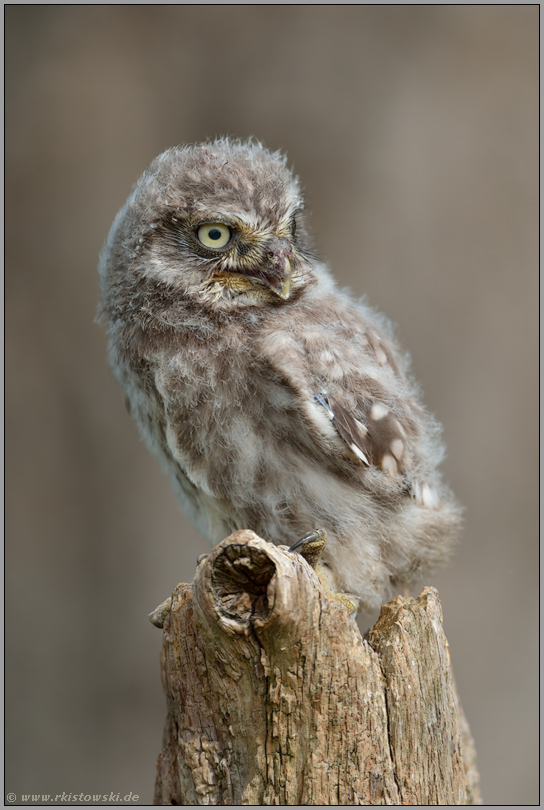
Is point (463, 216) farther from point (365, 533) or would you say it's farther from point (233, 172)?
point (365, 533)

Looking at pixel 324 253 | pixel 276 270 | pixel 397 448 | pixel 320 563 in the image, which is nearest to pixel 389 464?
pixel 397 448

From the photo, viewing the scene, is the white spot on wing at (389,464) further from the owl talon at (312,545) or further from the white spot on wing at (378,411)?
the owl talon at (312,545)

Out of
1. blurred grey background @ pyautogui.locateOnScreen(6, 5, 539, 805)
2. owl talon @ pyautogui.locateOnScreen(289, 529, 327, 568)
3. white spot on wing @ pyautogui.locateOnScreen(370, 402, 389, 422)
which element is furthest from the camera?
blurred grey background @ pyautogui.locateOnScreen(6, 5, 539, 805)

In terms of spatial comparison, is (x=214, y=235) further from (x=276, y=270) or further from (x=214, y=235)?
(x=276, y=270)

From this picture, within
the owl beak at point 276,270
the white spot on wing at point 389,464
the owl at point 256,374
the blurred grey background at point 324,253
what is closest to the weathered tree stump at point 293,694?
the owl at point 256,374

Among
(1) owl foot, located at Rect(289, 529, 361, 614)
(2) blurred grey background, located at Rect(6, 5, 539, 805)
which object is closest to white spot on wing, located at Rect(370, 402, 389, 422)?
(1) owl foot, located at Rect(289, 529, 361, 614)

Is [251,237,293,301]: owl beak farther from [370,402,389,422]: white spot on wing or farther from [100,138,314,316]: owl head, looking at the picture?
[370,402,389,422]: white spot on wing
